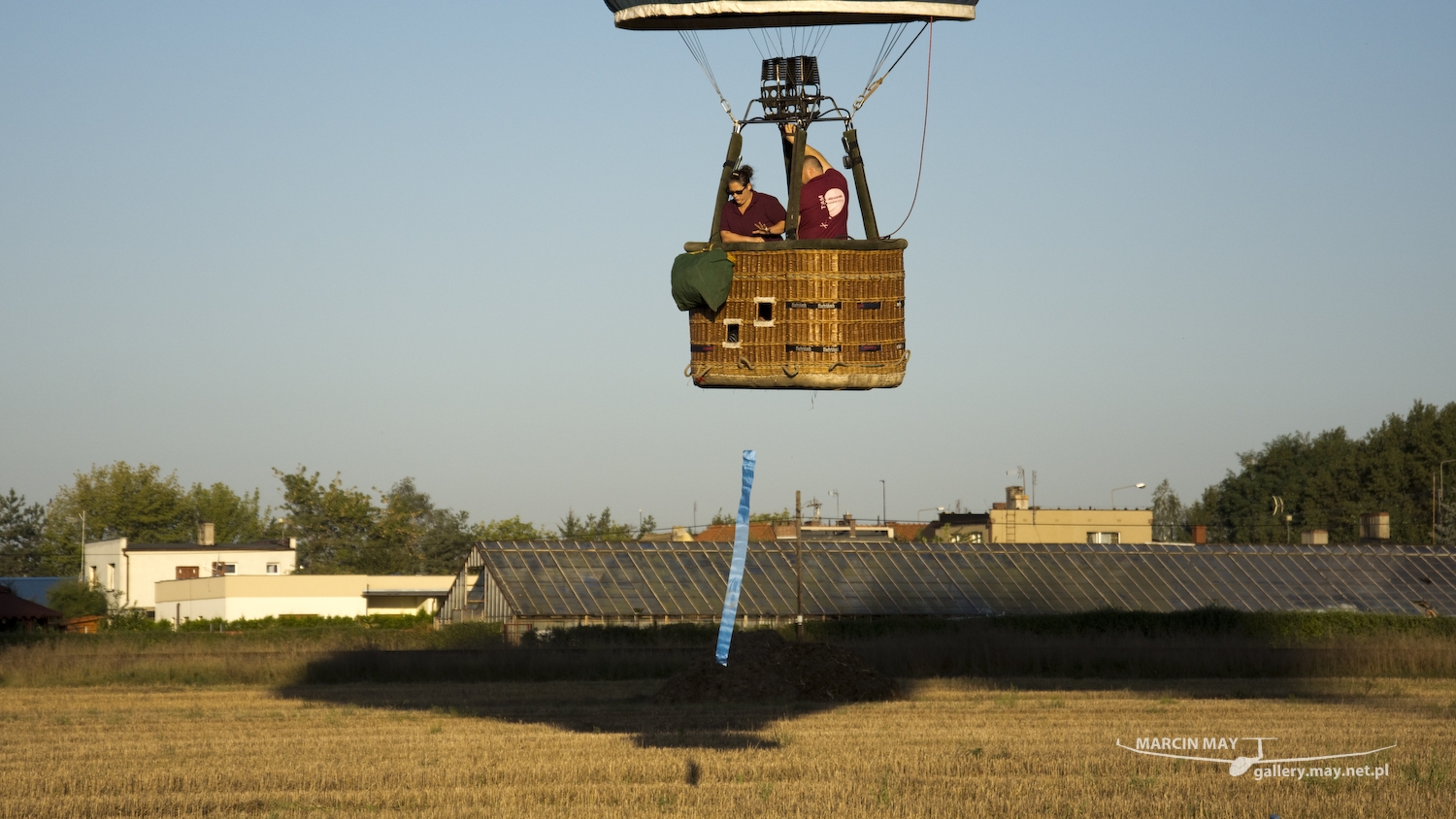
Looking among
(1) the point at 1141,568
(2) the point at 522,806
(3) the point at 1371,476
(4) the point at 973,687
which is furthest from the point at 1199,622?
(3) the point at 1371,476

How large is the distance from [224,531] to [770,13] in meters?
129

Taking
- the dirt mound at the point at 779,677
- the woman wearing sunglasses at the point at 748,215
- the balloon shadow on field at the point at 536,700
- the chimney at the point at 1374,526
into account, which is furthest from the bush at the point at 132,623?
the woman wearing sunglasses at the point at 748,215

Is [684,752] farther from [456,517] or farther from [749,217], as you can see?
[456,517]

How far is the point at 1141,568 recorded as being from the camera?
5319cm

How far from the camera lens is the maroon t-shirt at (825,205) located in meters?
14.5

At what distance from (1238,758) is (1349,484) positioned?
330 feet

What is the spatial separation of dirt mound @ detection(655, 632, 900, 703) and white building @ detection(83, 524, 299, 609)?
58677 millimetres

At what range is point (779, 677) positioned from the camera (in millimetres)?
32094

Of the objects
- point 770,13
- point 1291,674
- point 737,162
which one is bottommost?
point 1291,674

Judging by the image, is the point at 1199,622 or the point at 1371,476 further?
the point at 1371,476

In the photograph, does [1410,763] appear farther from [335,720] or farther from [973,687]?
[335,720]

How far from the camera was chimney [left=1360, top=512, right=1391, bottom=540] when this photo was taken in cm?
7462

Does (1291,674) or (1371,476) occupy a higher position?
(1371,476)

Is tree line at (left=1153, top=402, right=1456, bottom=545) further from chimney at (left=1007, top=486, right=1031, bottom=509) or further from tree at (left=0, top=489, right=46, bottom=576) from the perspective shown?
tree at (left=0, top=489, right=46, bottom=576)
